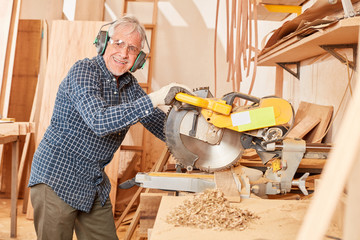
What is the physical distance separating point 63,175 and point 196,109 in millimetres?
727

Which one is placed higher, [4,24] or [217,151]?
[4,24]

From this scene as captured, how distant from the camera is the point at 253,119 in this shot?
1471 millimetres

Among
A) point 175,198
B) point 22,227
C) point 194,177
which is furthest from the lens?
point 22,227

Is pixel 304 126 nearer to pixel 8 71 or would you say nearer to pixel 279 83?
pixel 279 83

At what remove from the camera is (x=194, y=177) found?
1.54 metres

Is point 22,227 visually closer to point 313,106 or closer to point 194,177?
point 194,177

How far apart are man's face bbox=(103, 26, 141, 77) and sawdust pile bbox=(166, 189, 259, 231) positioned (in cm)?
94

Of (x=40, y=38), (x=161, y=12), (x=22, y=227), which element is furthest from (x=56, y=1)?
(x=22, y=227)

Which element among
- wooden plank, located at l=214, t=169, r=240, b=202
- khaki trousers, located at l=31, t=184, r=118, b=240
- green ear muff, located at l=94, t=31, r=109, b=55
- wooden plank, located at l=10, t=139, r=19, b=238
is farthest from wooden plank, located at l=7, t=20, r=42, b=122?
wooden plank, located at l=214, t=169, r=240, b=202

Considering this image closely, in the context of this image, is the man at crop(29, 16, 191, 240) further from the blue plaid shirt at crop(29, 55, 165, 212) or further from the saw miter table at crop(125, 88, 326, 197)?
the saw miter table at crop(125, 88, 326, 197)

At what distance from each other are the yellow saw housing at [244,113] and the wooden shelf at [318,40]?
0.43 meters

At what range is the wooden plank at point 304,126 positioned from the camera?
243cm

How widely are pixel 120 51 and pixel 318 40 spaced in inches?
41.5

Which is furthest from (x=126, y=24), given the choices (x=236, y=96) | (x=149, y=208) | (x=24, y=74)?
(x=24, y=74)
